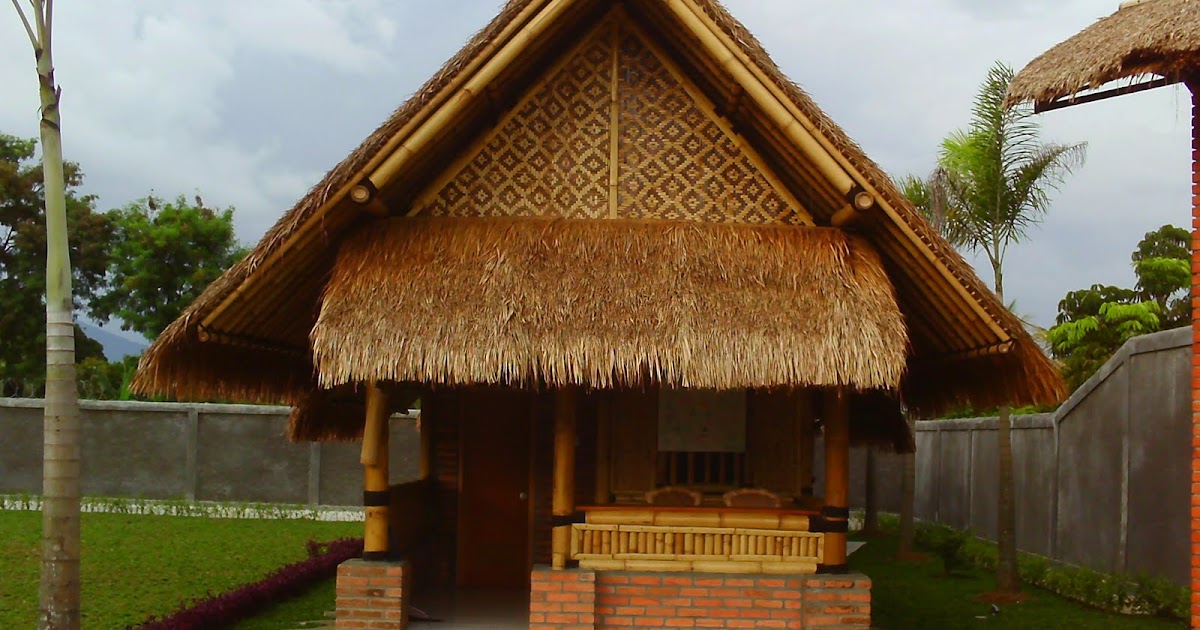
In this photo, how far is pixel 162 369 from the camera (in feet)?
25.5

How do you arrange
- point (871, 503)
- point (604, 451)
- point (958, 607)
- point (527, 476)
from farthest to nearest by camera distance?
1. point (871, 503)
2. point (958, 607)
3. point (527, 476)
4. point (604, 451)

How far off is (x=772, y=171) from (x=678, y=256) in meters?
1.05

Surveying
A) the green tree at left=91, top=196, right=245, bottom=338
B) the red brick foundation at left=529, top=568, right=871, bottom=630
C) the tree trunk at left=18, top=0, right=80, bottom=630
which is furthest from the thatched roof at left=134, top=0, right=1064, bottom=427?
the green tree at left=91, top=196, right=245, bottom=338

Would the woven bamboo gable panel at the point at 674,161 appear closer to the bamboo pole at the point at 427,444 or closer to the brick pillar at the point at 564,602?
the brick pillar at the point at 564,602

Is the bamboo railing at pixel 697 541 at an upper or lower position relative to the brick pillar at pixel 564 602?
upper

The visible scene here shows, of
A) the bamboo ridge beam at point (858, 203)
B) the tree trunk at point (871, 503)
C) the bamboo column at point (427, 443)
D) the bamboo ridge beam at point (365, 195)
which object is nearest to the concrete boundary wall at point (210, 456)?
the tree trunk at point (871, 503)

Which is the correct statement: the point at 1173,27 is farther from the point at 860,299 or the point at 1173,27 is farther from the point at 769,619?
the point at 769,619

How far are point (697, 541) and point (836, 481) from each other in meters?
1.04

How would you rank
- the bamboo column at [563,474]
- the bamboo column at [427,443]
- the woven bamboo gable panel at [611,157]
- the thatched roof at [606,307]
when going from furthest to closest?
the bamboo column at [427,443] < the woven bamboo gable panel at [611,157] < the bamboo column at [563,474] < the thatched roof at [606,307]

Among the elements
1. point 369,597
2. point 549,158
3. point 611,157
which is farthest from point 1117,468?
point 369,597

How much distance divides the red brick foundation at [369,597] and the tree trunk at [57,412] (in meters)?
1.70

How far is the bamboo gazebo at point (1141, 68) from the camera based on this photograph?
24.9 ft

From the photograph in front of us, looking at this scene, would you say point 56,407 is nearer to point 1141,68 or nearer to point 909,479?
point 1141,68

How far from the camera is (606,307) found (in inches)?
282
